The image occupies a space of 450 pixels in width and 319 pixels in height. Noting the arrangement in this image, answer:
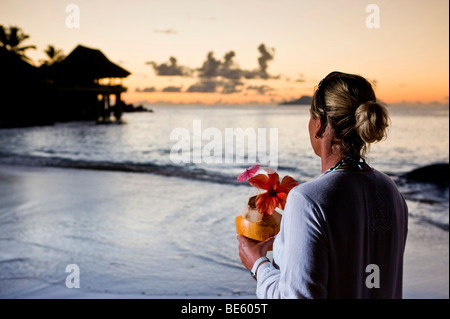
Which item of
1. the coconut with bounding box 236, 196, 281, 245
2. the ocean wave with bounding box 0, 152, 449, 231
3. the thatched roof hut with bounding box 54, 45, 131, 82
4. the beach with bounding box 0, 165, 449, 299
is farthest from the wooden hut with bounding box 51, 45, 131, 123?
the coconut with bounding box 236, 196, 281, 245

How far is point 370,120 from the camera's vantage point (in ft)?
3.26

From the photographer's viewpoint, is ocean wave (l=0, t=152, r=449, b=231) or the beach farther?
ocean wave (l=0, t=152, r=449, b=231)

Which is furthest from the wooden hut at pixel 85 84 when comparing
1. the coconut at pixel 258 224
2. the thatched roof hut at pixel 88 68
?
the coconut at pixel 258 224

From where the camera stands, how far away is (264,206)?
48.2 inches

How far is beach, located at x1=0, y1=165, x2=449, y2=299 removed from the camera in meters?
3.79

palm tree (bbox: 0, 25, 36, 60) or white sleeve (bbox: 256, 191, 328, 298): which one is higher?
palm tree (bbox: 0, 25, 36, 60)

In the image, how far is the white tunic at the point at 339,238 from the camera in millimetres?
980

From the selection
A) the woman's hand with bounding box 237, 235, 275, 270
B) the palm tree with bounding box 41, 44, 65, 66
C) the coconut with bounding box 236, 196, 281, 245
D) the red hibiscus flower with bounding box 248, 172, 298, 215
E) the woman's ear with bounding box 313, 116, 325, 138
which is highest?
the palm tree with bounding box 41, 44, 65, 66

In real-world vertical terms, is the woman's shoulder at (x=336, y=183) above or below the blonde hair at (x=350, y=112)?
below

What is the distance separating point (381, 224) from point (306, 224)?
22cm

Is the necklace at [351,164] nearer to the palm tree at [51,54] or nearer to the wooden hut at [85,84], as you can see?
the wooden hut at [85,84]

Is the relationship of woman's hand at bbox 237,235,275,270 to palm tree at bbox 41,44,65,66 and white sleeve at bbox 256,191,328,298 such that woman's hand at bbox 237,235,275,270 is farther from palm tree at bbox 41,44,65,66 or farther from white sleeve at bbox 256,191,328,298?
palm tree at bbox 41,44,65,66

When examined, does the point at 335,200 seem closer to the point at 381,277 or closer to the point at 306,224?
the point at 306,224

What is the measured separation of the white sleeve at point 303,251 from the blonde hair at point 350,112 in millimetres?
206
